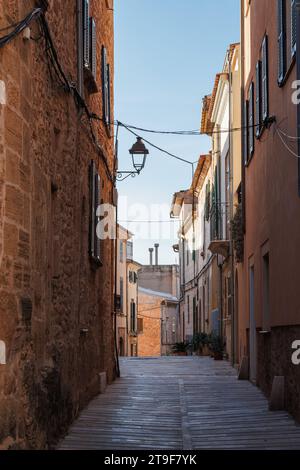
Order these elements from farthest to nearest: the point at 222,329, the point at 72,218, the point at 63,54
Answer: the point at 222,329 < the point at 72,218 < the point at 63,54

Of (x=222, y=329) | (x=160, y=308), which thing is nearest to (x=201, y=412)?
(x=222, y=329)

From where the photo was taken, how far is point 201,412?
11.4 m

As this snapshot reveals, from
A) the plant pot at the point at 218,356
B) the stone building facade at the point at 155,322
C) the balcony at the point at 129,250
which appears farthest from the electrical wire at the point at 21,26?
the stone building facade at the point at 155,322

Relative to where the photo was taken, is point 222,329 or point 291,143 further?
point 222,329

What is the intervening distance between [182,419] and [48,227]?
3.27 meters

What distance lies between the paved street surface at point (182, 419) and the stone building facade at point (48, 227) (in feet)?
1.36

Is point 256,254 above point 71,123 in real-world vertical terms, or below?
below

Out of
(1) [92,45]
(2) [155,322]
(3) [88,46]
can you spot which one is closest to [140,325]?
(2) [155,322]

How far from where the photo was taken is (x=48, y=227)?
29.3 feet

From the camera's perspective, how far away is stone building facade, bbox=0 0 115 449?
21.2ft

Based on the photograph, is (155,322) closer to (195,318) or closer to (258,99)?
(195,318)
